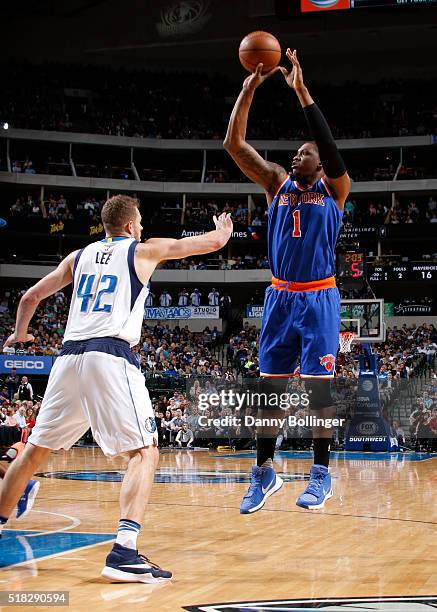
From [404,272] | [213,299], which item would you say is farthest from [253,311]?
[404,272]

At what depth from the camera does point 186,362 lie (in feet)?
93.7

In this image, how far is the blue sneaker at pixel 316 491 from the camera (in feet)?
18.9

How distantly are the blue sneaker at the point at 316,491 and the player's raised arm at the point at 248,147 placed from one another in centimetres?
221

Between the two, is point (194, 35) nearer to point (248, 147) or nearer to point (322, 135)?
point (248, 147)

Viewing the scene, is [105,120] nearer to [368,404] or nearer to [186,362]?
[186,362]

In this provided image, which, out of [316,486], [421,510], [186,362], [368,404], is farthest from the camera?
[186,362]

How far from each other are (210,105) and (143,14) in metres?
5.66

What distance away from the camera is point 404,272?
34.9 meters

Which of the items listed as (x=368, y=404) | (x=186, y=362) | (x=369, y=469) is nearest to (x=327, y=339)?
(x=369, y=469)

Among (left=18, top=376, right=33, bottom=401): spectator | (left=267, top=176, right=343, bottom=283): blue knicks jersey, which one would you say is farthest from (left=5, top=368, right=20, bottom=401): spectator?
(left=267, top=176, right=343, bottom=283): blue knicks jersey

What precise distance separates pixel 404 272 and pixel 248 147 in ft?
97.7
